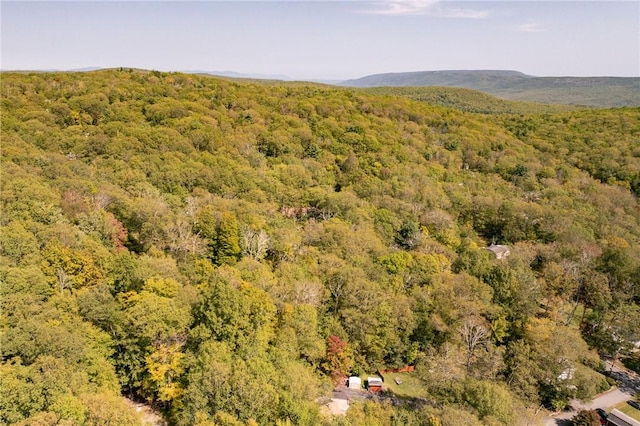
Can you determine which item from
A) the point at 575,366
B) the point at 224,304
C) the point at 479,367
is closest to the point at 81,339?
the point at 224,304

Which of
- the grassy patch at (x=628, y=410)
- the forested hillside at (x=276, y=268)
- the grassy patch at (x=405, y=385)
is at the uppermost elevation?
the forested hillside at (x=276, y=268)

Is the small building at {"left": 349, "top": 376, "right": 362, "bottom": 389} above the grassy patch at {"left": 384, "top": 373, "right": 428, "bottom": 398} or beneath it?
above

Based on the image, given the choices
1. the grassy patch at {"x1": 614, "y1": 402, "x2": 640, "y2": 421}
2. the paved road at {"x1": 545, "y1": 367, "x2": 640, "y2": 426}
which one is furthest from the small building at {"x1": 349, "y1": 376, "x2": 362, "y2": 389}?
the grassy patch at {"x1": 614, "y1": 402, "x2": 640, "y2": 421}

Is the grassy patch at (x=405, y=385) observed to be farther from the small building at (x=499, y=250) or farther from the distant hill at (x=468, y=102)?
the distant hill at (x=468, y=102)

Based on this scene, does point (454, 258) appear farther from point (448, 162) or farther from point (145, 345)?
point (448, 162)

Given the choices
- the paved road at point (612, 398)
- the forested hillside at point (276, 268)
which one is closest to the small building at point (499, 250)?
the forested hillside at point (276, 268)

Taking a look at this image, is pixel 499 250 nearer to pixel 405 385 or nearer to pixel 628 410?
pixel 628 410

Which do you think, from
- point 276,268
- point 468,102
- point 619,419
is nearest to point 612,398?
point 619,419

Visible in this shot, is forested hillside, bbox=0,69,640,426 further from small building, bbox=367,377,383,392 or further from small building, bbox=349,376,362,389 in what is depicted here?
small building, bbox=367,377,383,392
